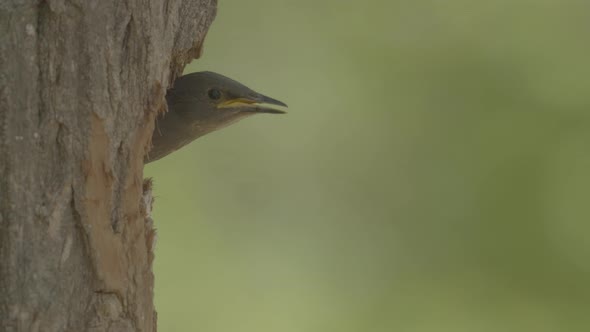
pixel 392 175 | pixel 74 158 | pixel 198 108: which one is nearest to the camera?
pixel 74 158

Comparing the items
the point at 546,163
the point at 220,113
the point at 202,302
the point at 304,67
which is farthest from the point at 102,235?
the point at 546,163

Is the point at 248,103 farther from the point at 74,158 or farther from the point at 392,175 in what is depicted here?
the point at 392,175

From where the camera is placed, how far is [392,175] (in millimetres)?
9680

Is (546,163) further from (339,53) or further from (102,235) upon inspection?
(102,235)

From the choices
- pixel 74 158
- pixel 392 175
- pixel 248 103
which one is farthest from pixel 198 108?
pixel 392 175

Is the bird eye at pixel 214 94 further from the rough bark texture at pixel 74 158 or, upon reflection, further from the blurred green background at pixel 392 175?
the blurred green background at pixel 392 175

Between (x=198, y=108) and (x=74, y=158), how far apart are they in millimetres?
1920

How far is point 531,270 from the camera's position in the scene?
367 inches

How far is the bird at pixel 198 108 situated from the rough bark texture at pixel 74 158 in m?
1.37

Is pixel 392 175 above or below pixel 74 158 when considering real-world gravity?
above

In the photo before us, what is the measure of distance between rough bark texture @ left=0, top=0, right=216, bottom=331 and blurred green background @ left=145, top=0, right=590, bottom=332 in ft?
15.8

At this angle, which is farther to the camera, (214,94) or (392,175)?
(392,175)

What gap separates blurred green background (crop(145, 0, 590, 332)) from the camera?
29.5ft

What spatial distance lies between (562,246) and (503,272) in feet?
2.24
